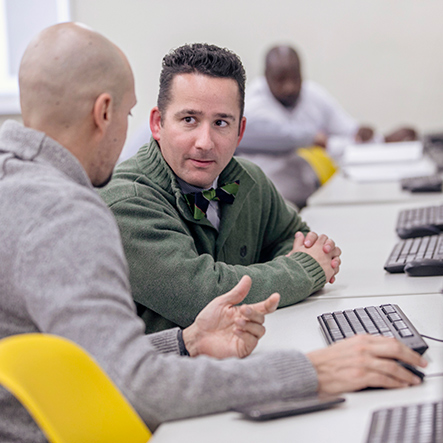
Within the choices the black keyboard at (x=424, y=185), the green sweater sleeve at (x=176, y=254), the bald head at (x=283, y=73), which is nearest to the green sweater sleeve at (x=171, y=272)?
the green sweater sleeve at (x=176, y=254)

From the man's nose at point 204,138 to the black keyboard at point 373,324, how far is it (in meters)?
0.49

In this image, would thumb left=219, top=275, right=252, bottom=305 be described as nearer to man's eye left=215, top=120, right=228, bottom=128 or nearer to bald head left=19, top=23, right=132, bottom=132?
bald head left=19, top=23, right=132, bottom=132

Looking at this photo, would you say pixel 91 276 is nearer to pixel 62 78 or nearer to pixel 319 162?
pixel 62 78

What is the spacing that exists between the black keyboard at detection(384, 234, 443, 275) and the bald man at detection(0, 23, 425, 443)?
614mm

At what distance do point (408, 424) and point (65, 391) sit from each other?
0.41 m

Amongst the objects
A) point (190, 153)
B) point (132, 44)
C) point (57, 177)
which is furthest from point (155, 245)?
point (132, 44)

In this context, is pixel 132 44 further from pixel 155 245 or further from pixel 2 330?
pixel 2 330

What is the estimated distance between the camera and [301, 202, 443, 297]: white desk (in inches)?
57.2

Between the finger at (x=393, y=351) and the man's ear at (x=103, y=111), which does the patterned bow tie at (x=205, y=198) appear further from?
the finger at (x=393, y=351)

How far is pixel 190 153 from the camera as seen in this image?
1481 millimetres

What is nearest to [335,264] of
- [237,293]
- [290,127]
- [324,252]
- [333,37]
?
[324,252]

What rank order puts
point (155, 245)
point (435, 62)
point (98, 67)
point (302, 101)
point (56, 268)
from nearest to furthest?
point (56, 268)
point (98, 67)
point (155, 245)
point (302, 101)
point (435, 62)

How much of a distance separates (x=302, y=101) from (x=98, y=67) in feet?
12.2

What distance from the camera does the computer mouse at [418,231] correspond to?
1890 millimetres
